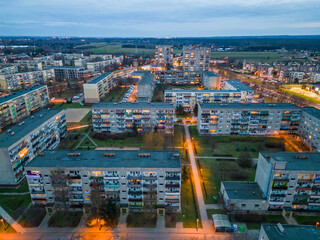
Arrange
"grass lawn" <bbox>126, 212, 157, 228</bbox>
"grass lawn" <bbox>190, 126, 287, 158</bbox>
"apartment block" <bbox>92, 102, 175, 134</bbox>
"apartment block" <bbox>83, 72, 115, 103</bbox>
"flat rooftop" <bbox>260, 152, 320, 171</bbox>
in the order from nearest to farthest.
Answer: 1. "grass lawn" <bbox>126, 212, 157, 228</bbox>
2. "flat rooftop" <bbox>260, 152, 320, 171</bbox>
3. "grass lawn" <bbox>190, 126, 287, 158</bbox>
4. "apartment block" <bbox>92, 102, 175, 134</bbox>
5. "apartment block" <bbox>83, 72, 115, 103</bbox>

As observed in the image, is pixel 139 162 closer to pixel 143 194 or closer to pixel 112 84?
pixel 143 194

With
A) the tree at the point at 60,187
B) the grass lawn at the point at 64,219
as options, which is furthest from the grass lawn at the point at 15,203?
the tree at the point at 60,187

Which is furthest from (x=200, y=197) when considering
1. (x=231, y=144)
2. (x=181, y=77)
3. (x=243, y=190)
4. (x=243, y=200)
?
(x=181, y=77)

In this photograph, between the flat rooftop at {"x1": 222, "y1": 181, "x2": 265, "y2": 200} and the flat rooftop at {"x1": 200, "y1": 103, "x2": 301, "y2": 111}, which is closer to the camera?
the flat rooftop at {"x1": 222, "y1": 181, "x2": 265, "y2": 200}

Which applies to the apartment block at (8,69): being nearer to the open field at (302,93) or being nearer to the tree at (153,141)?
the tree at (153,141)

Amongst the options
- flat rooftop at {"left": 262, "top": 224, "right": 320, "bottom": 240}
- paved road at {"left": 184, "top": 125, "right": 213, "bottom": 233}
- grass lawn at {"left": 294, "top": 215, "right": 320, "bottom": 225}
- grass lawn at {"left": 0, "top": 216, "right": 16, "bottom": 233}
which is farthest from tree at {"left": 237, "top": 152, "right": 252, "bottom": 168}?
grass lawn at {"left": 0, "top": 216, "right": 16, "bottom": 233}

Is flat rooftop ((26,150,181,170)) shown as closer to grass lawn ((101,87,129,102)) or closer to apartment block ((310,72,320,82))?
grass lawn ((101,87,129,102))

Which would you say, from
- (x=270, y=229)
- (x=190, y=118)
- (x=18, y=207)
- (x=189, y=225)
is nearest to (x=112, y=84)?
(x=190, y=118)
